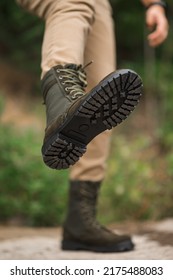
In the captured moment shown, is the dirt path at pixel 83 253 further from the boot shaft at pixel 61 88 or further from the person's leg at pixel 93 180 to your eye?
the boot shaft at pixel 61 88

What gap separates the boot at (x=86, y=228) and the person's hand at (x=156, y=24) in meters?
0.66

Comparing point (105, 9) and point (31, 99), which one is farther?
point (31, 99)

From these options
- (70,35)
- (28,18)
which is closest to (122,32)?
(28,18)

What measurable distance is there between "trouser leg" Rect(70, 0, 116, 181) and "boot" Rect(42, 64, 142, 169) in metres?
0.60

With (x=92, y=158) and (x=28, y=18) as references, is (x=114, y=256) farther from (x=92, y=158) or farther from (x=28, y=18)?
(x=28, y=18)

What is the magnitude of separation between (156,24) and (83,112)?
35.1 inches

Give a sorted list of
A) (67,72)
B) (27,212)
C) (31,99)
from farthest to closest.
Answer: (31,99)
(27,212)
(67,72)

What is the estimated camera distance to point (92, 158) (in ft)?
8.38

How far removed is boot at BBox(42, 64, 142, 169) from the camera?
1713mm

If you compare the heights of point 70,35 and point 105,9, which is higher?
point 105,9

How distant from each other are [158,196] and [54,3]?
→ 2462mm

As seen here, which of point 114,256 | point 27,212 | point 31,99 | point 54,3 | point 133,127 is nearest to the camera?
point 54,3

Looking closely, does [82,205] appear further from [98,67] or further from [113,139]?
[113,139]

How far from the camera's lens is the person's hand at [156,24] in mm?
2396
